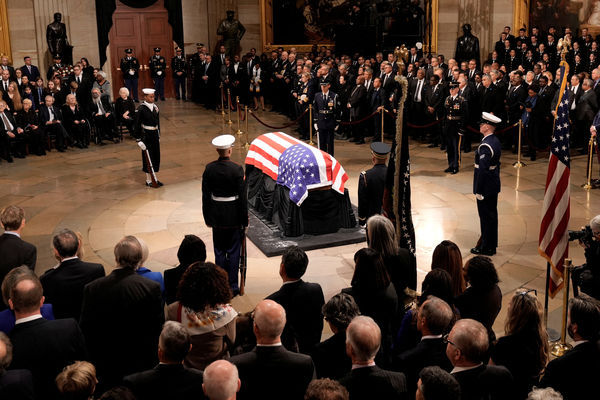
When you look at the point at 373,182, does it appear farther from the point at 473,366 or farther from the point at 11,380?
the point at 11,380

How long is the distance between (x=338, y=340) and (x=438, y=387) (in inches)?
41.6

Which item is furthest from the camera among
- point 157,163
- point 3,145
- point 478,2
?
point 478,2

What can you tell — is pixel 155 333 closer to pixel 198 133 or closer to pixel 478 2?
pixel 198 133

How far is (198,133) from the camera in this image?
674 inches

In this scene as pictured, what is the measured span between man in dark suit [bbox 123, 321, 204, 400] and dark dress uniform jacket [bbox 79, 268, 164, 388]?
1.05m

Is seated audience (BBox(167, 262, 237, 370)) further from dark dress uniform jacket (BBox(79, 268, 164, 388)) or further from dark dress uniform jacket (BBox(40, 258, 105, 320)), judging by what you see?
dark dress uniform jacket (BBox(40, 258, 105, 320))

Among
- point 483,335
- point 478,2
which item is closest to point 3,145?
point 483,335

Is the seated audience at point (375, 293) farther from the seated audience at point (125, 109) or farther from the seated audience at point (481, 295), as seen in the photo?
the seated audience at point (125, 109)

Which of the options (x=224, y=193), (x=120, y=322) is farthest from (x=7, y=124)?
(x=120, y=322)

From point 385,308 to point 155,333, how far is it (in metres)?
1.68

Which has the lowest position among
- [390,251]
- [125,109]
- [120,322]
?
[120,322]

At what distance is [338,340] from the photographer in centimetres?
439

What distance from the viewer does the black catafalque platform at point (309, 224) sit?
914 cm

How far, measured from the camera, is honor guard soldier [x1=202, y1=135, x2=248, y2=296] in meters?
7.38
